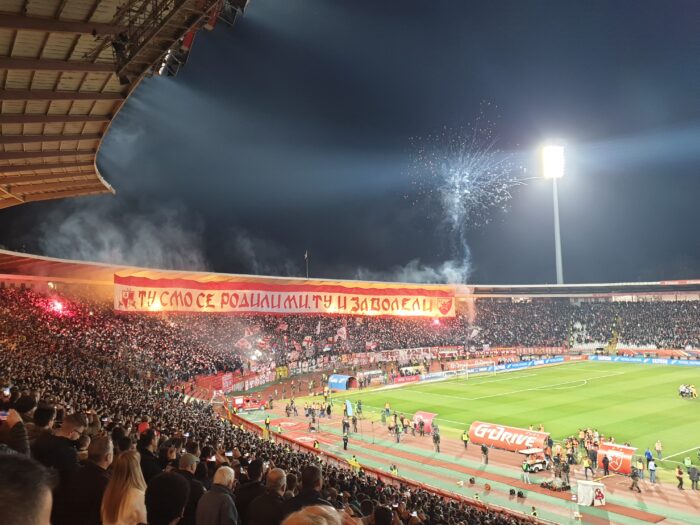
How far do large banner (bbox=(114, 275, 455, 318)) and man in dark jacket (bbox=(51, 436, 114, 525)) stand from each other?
4045cm

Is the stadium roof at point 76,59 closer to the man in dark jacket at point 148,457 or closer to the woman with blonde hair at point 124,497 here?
the man in dark jacket at point 148,457

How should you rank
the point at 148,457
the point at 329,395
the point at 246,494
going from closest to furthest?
the point at 246,494 → the point at 148,457 → the point at 329,395

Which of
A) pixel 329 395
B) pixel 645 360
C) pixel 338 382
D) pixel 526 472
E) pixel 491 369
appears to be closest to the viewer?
pixel 526 472

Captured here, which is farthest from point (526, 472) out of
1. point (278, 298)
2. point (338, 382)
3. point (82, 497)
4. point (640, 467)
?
point (278, 298)

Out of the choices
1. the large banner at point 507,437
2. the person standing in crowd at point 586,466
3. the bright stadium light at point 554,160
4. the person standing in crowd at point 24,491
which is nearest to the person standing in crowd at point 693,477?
the person standing in crowd at point 586,466

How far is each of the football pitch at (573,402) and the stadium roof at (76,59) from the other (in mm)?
24917

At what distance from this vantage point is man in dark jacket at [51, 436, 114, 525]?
11.9 ft

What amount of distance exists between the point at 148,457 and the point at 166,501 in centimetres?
257

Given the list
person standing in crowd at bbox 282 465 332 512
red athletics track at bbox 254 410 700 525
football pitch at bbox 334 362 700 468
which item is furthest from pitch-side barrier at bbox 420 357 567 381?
person standing in crowd at bbox 282 465 332 512

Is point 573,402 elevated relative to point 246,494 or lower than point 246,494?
lower

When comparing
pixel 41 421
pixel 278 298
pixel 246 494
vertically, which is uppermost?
pixel 278 298

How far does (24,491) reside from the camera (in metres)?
1.59

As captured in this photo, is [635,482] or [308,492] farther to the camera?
[635,482]

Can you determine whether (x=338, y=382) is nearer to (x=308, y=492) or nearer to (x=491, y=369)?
(x=491, y=369)
